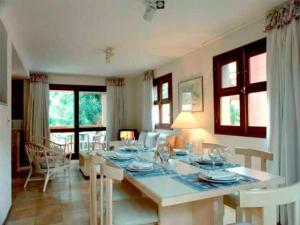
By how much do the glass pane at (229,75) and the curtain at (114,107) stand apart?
378 centimetres

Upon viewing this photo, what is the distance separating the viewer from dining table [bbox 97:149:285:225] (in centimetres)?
137

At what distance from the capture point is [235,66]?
357 centimetres

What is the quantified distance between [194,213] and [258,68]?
2.15 meters

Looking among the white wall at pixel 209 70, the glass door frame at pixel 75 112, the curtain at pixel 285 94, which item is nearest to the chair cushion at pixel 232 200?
the curtain at pixel 285 94

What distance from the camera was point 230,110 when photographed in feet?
12.1

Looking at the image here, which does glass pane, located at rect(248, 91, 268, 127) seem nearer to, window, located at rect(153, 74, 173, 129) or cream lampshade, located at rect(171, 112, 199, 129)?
cream lampshade, located at rect(171, 112, 199, 129)

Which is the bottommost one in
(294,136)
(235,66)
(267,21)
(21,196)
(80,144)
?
(21,196)

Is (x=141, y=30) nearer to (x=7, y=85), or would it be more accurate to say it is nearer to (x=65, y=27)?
(x=65, y=27)

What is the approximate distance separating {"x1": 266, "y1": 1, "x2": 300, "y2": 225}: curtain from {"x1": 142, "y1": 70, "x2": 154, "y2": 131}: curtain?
3.57 meters

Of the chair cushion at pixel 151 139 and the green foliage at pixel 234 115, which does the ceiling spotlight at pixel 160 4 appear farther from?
the chair cushion at pixel 151 139

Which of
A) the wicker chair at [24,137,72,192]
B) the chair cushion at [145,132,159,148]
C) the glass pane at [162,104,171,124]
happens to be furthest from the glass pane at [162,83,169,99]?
the wicker chair at [24,137,72,192]

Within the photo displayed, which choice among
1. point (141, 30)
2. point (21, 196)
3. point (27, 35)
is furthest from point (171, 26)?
point (21, 196)

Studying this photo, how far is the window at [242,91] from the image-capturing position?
316 cm

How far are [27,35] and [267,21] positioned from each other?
10.4ft
